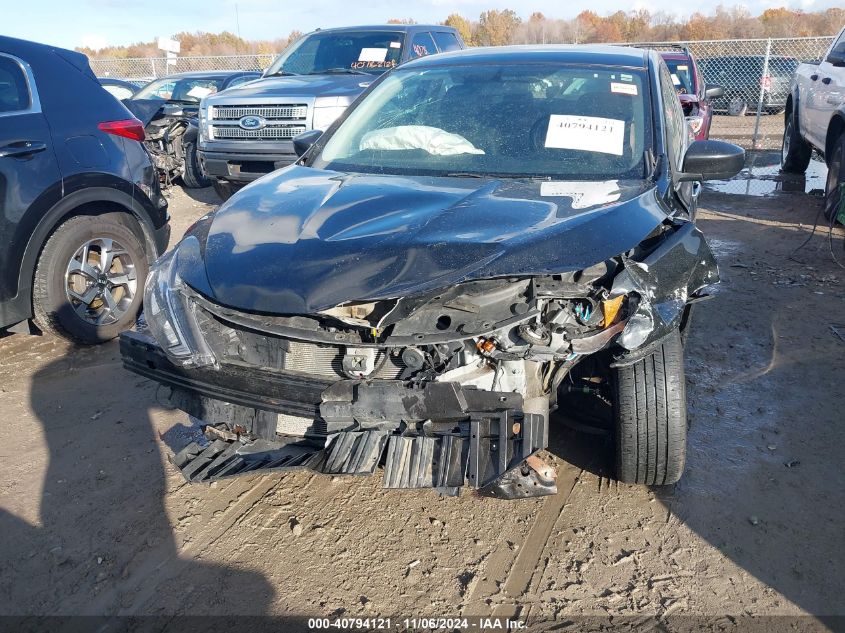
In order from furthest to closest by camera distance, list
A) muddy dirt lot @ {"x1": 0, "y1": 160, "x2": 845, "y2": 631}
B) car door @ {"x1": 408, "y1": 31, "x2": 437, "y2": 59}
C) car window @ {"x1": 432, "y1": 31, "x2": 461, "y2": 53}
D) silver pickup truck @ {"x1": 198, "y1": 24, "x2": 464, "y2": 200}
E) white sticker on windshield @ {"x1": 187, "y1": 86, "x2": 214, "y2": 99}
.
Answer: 1. white sticker on windshield @ {"x1": 187, "y1": 86, "x2": 214, "y2": 99}
2. car window @ {"x1": 432, "y1": 31, "x2": 461, "y2": 53}
3. car door @ {"x1": 408, "y1": 31, "x2": 437, "y2": 59}
4. silver pickup truck @ {"x1": 198, "y1": 24, "x2": 464, "y2": 200}
5. muddy dirt lot @ {"x1": 0, "y1": 160, "x2": 845, "y2": 631}

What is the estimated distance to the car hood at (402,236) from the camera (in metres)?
2.39

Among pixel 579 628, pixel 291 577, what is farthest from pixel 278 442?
pixel 579 628

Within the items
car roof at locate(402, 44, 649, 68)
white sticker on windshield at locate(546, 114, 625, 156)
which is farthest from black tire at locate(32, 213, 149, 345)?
white sticker on windshield at locate(546, 114, 625, 156)

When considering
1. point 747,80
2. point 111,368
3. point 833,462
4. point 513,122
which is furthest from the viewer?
point 747,80

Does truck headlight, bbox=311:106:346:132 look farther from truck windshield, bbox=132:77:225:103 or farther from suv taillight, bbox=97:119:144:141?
truck windshield, bbox=132:77:225:103

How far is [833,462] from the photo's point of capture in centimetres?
318

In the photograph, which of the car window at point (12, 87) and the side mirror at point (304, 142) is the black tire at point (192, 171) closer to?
the car window at point (12, 87)

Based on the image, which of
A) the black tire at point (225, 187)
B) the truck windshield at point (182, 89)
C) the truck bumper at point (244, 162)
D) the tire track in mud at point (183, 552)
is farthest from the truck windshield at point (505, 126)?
the truck windshield at point (182, 89)

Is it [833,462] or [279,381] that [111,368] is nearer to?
[279,381]

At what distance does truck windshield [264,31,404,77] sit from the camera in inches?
321

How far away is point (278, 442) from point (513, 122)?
1953 millimetres

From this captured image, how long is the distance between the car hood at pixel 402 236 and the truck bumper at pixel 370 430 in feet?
1.08

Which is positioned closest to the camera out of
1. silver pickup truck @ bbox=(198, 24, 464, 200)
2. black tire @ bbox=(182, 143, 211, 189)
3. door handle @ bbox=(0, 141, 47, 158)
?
door handle @ bbox=(0, 141, 47, 158)

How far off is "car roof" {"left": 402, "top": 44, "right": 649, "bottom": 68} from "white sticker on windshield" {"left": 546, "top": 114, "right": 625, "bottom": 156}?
0.60m
